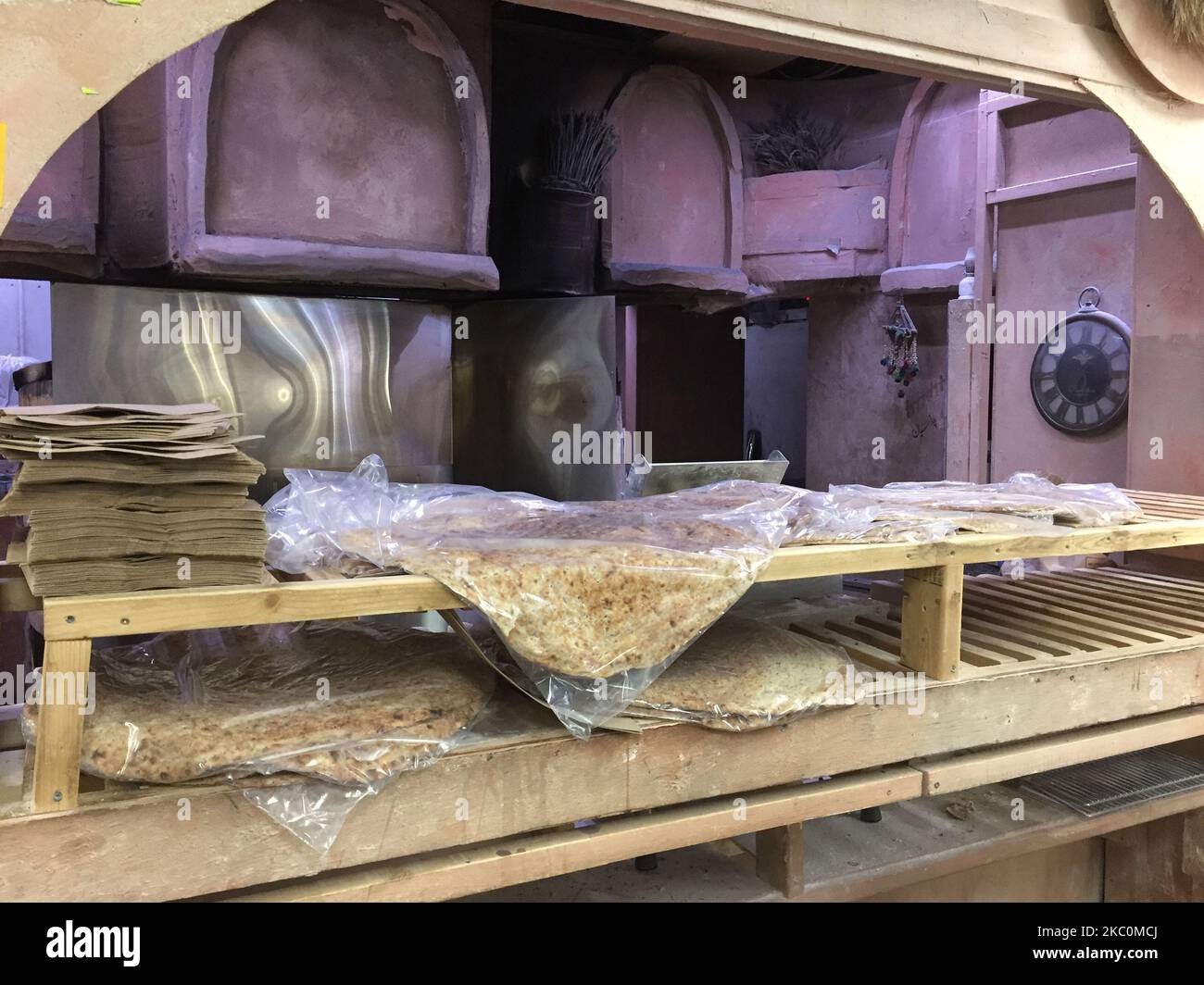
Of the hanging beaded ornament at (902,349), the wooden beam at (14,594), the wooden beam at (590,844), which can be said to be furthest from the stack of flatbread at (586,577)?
the hanging beaded ornament at (902,349)

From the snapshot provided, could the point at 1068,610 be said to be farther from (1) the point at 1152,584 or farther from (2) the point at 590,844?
(2) the point at 590,844

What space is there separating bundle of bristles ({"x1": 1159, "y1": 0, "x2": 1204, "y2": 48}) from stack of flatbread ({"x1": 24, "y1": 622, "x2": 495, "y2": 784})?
2.72 metres

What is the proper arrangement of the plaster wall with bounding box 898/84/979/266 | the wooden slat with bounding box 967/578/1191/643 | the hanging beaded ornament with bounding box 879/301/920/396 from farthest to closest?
the hanging beaded ornament with bounding box 879/301/920/396 → the plaster wall with bounding box 898/84/979/266 → the wooden slat with bounding box 967/578/1191/643

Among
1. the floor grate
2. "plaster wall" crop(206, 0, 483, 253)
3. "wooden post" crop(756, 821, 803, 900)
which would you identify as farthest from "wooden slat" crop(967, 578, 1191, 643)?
"plaster wall" crop(206, 0, 483, 253)

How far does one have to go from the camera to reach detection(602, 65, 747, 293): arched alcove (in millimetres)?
5551

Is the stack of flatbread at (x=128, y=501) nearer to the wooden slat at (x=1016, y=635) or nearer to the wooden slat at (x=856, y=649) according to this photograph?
the wooden slat at (x=856, y=649)

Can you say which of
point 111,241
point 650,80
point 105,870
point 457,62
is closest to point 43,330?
point 111,241

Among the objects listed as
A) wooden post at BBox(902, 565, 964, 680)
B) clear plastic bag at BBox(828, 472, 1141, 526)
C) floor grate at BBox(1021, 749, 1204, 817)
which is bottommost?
floor grate at BBox(1021, 749, 1204, 817)

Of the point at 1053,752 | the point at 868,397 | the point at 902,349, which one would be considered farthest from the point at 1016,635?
the point at 868,397

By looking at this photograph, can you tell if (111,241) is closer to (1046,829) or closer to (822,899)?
(822,899)

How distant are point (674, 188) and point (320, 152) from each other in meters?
2.51

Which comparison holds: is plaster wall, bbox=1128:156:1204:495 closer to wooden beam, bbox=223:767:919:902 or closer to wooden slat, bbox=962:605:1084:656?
wooden slat, bbox=962:605:1084:656

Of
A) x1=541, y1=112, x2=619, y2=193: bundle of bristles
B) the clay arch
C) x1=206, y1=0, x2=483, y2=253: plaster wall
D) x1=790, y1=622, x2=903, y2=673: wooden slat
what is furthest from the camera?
x1=541, y1=112, x2=619, y2=193: bundle of bristles

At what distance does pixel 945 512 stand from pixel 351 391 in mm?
2988
